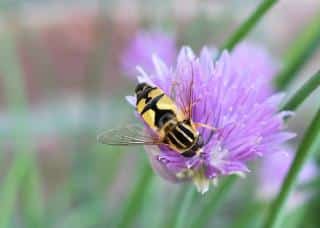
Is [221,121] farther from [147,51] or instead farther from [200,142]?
[147,51]

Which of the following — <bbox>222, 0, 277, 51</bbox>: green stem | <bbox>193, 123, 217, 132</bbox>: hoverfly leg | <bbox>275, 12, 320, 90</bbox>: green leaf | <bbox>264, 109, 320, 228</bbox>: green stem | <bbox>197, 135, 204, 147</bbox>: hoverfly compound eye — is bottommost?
<bbox>264, 109, 320, 228</bbox>: green stem

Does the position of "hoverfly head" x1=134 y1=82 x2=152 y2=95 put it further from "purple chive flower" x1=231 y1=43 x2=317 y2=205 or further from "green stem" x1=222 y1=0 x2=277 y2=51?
"purple chive flower" x1=231 y1=43 x2=317 y2=205

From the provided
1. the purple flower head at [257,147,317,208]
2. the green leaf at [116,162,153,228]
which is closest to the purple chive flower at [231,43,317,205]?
the purple flower head at [257,147,317,208]

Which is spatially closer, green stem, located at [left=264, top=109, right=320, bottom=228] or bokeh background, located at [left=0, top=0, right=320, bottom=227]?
green stem, located at [left=264, top=109, right=320, bottom=228]

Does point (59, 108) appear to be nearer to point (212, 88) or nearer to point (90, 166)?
point (90, 166)

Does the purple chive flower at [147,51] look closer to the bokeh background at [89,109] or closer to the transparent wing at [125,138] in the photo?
the bokeh background at [89,109]

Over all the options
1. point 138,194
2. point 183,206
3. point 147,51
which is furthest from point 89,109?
point 183,206

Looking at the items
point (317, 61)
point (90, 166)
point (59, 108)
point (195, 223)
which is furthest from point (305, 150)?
point (317, 61)
